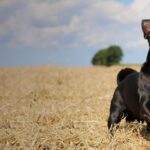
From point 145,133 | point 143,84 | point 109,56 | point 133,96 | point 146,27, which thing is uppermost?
point 146,27

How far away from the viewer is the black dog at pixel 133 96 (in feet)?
23.1

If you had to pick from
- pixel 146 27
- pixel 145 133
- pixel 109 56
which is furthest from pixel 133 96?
pixel 109 56

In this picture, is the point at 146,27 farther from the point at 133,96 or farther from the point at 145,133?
the point at 145,133

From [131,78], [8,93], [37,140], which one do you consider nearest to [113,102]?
[131,78]

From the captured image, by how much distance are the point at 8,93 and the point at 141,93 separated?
389 inches

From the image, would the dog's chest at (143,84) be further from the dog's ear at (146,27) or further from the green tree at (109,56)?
the green tree at (109,56)

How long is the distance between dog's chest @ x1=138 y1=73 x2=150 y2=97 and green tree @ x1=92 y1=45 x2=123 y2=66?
60514 millimetres

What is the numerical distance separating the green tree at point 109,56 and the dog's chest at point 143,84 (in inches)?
2382

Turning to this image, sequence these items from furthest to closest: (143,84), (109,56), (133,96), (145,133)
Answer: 1. (109,56)
2. (145,133)
3. (133,96)
4. (143,84)

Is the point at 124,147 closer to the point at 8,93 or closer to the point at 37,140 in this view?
the point at 37,140

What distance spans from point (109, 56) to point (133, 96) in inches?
2436

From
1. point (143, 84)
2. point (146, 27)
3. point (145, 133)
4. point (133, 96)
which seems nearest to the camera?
point (146, 27)

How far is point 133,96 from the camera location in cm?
741

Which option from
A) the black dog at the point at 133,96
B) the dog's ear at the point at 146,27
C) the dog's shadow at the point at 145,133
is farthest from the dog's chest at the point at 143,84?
the dog's shadow at the point at 145,133
